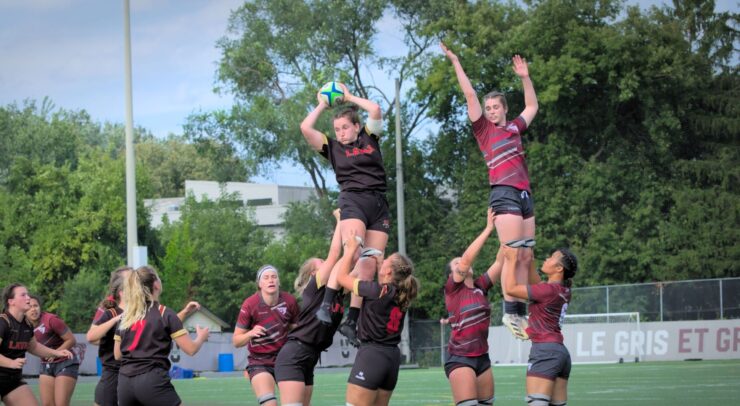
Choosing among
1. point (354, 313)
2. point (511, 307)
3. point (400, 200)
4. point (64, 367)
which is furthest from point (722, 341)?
point (354, 313)

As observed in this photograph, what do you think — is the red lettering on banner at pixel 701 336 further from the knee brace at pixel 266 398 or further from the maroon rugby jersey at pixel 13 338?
the maroon rugby jersey at pixel 13 338

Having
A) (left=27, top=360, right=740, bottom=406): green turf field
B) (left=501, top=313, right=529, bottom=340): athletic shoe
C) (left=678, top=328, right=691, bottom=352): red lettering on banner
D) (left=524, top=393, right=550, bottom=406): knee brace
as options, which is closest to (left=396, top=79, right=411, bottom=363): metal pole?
(left=678, top=328, right=691, bottom=352): red lettering on banner

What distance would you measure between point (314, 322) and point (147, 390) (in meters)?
1.99

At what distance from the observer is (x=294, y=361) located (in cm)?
1112

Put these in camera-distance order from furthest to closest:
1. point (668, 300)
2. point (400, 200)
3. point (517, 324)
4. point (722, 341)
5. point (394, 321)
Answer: point (400, 200) < point (668, 300) < point (722, 341) < point (517, 324) < point (394, 321)

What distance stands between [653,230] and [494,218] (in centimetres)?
3640

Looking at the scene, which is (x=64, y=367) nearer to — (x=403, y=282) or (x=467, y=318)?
(x=467, y=318)

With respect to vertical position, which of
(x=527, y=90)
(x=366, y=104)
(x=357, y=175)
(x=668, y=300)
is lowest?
(x=668, y=300)

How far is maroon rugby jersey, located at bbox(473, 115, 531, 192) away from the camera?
11891 millimetres

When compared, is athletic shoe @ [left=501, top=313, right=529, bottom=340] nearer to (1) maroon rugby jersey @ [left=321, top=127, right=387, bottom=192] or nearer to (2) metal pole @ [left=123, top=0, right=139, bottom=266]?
(1) maroon rugby jersey @ [left=321, top=127, right=387, bottom=192]

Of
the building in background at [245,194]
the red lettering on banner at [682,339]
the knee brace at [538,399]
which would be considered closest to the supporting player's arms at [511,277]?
the knee brace at [538,399]

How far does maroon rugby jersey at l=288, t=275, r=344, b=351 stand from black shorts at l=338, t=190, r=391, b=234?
30.1 inches

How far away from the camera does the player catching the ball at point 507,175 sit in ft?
38.2

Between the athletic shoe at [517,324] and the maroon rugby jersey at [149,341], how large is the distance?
11.3 ft
